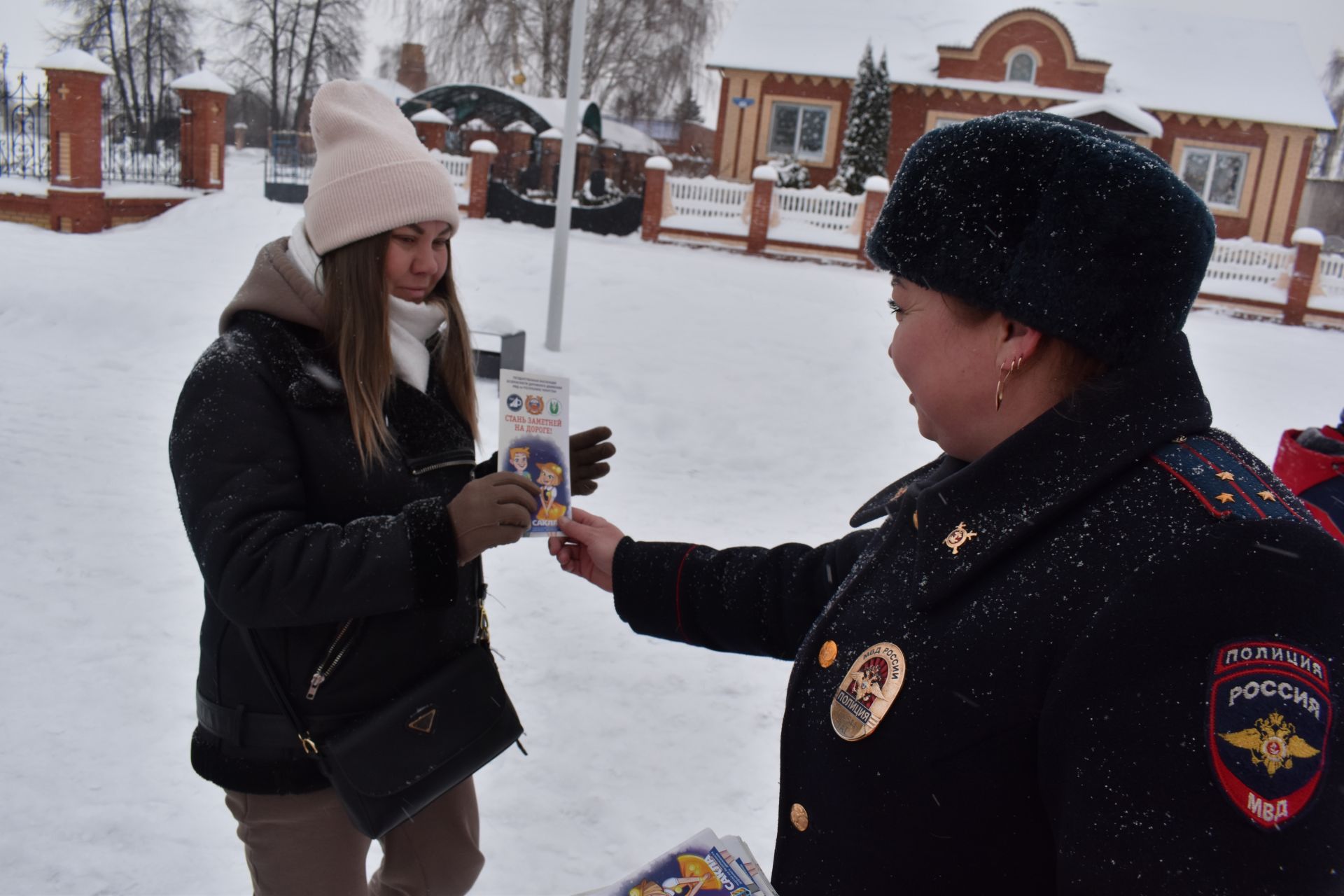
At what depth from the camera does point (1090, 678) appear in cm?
102

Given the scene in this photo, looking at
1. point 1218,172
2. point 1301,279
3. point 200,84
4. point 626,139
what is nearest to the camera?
point 200,84

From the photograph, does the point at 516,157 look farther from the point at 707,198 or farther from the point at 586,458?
the point at 586,458

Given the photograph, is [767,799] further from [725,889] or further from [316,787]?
[725,889]

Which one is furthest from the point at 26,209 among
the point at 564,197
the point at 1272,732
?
the point at 1272,732

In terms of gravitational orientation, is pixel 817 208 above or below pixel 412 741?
above

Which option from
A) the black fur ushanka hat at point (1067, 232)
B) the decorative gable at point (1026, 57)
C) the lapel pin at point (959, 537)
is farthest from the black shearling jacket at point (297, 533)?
the decorative gable at point (1026, 57)

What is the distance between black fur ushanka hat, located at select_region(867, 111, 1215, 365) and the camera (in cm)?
110

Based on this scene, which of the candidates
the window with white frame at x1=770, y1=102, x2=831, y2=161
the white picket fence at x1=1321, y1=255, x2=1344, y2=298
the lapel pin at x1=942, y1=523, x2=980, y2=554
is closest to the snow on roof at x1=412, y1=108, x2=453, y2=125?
the window with white frame at x1=770, y1=102, x2=831, y2=161

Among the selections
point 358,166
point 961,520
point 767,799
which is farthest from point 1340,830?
point 767,799

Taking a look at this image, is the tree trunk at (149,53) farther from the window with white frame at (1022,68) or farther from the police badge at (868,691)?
the police badge at (868,691)

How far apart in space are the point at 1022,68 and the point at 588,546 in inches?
986

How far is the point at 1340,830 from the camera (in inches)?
36.0

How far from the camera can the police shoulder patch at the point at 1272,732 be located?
0.91 meters

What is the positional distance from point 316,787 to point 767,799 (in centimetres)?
218
